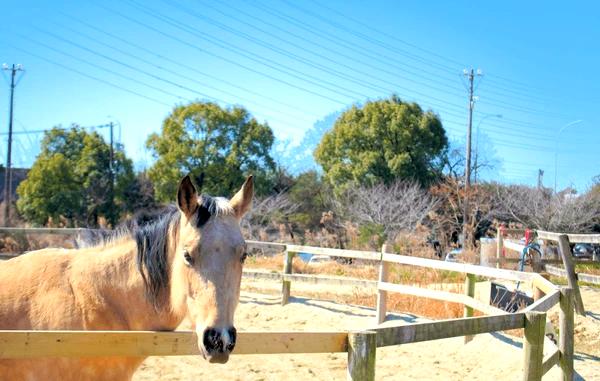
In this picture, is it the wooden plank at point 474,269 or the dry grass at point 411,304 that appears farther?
the dry grass at point 411,304

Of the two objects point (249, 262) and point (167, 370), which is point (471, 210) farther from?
point (167, 370)

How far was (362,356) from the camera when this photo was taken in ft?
9.08

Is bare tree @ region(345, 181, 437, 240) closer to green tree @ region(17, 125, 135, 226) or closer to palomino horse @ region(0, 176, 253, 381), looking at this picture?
green tree @ region(17, 125, 135, 226)

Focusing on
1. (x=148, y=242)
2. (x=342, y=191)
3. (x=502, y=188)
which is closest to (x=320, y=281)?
(x=148, y=242)

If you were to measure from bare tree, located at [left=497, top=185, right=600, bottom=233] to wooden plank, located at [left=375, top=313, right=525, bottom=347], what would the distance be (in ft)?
71.9

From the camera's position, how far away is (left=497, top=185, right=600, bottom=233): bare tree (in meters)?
24.6

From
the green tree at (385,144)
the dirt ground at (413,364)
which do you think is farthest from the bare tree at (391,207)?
the dirt ground at (413,364)

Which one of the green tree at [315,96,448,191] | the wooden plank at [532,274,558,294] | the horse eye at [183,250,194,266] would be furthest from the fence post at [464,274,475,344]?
the green tree at [315,96,448,191]

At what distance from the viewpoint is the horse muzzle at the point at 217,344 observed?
2.74 m

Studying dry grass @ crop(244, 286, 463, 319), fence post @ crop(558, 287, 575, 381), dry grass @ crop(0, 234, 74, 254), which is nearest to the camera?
fence post @ crop(558, 287, 575, 381)

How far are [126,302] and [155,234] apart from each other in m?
0.45

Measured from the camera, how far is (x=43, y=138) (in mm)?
30406

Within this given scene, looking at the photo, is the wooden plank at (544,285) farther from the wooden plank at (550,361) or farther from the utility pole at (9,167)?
the utility pole at (9,167)

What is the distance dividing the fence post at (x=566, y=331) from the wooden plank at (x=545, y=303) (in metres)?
0.07
